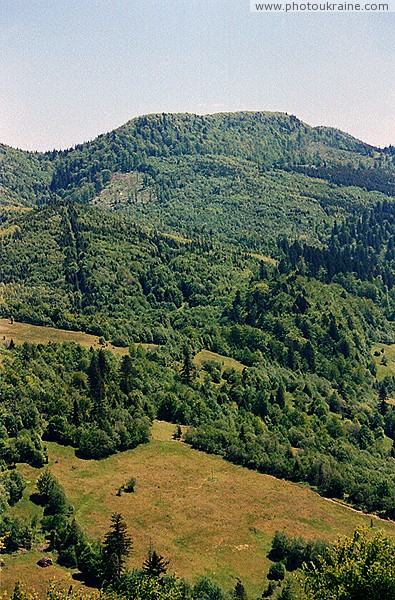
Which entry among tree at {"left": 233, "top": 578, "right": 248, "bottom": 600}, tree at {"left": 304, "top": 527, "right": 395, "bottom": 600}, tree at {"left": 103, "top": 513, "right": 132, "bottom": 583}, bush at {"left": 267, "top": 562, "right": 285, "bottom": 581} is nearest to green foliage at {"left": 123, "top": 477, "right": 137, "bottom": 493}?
tree at {"left": 103, "top": 513, "right": 132, "bottom": 583}

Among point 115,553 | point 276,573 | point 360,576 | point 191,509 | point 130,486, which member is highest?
point 360,576

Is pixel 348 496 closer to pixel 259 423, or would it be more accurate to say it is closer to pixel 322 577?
pixel 259 423

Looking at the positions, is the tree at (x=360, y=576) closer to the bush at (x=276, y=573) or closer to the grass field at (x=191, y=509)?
the grass field at (x=191, y=509)

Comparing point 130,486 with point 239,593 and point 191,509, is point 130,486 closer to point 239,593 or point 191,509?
point 191,509

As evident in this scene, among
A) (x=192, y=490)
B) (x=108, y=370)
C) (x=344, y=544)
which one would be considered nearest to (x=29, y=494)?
(x=192, y=490)

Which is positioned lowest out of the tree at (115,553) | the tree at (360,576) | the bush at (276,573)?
the bush at (276,573)

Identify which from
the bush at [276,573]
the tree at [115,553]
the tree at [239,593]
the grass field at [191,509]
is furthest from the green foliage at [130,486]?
the tree at [239,593]

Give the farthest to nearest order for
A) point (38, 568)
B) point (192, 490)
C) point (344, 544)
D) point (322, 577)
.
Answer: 1. point (192, 490)
2. point (38, 568)
3. point (344, 544)
4. point (322, 577)

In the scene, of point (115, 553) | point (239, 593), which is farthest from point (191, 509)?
point (115, 553)
